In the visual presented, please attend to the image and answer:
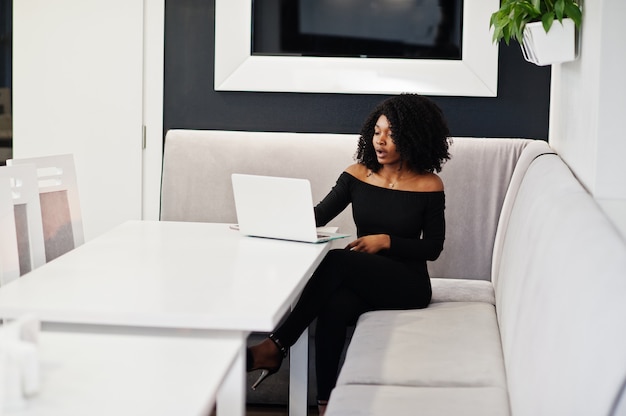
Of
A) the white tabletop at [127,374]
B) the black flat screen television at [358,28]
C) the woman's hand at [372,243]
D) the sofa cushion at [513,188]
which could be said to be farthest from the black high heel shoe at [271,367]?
the black flat screen television at [358,28]

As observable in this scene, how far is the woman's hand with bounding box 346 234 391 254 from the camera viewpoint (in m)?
3.61

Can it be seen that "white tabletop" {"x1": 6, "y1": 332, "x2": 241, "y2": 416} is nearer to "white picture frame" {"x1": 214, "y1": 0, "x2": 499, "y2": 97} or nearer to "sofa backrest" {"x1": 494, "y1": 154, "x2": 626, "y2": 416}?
"sofa backrest" {"x1": 494, "y1": 154, "x2": 626, "y2": 416}

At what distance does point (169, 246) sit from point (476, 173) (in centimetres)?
158

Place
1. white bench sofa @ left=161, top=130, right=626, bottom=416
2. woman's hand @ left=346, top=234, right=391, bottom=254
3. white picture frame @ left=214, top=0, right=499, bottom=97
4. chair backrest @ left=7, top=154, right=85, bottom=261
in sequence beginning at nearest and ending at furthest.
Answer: white bench sofa @ left=161, top=130, right=626, bottom=416 < woman's hand @ left=346, top=234, right=391, bottom=254 < chair backrest @ left=7, top=154, right=85, bottom=261 < white picture frame @ left=214, top=0, right=499, bottom=97

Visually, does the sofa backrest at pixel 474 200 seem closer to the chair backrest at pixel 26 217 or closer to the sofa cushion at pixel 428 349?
the sofa cushion at pixel 428 349

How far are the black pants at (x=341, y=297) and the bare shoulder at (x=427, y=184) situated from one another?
12.3 inches

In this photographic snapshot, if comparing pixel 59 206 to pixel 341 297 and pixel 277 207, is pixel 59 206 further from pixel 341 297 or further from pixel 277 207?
pixel 341 297

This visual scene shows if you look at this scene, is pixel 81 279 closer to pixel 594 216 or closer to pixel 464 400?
pixel 464 400

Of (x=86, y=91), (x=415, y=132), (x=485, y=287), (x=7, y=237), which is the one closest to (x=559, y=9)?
(x=415, y=132)

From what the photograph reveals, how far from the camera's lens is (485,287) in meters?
4.01

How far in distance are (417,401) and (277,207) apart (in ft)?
3.16

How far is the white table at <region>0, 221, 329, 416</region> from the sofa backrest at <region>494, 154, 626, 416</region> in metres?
0.58

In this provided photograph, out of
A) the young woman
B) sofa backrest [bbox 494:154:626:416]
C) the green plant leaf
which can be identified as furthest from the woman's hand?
the green plant leaf

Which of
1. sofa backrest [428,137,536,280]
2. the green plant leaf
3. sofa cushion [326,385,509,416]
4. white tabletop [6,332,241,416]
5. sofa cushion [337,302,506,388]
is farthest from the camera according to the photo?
sofa backrest [428,137,536,280]
